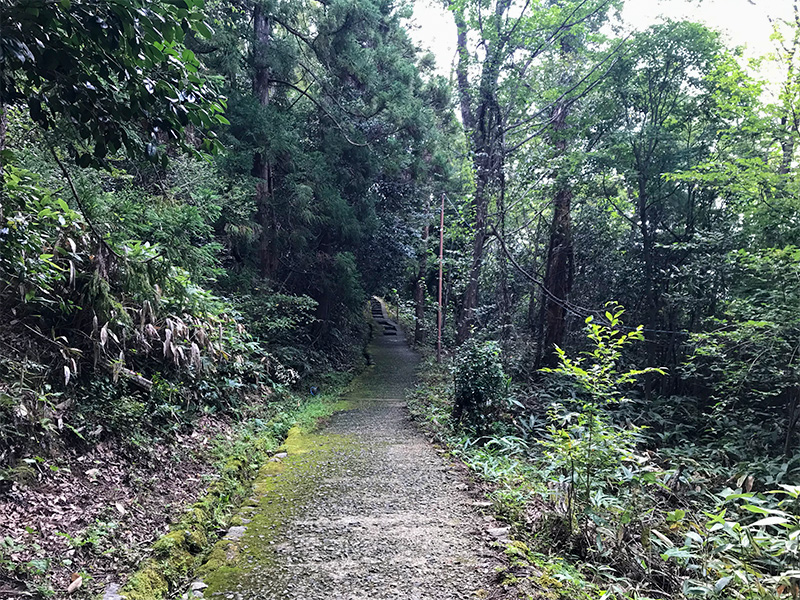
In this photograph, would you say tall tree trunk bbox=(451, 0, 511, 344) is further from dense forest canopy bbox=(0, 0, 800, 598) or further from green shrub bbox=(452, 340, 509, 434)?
green shrub bbox=(452, 340, 509, 434)

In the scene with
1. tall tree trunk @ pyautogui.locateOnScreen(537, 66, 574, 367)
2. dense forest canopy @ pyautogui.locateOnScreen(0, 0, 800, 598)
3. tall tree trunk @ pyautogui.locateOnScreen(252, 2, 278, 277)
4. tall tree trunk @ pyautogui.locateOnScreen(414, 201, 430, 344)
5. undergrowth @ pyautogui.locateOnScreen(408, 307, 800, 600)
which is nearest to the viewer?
undergrowth @ pyautogui.locateOnScreen(408, 307, 800, 600)

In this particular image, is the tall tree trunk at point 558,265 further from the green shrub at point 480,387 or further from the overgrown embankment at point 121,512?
the overgrown embankment at point 121,512

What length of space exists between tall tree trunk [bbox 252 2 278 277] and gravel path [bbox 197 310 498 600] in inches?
200

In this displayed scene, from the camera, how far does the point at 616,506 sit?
3.33 m

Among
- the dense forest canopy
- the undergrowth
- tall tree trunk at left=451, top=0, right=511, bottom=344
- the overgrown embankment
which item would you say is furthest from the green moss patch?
tall tree trunk at left=451, top=0, right=511, bottom=344

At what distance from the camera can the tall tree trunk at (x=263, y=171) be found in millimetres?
9062

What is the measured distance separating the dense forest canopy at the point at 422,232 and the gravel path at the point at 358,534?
934mm

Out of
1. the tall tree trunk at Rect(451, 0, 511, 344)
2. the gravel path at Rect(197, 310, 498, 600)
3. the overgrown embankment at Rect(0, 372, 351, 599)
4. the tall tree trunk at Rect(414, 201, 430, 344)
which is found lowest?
the gravel path at Rect(197, 310, 498, 600)

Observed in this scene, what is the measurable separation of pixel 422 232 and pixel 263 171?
6.60 metres

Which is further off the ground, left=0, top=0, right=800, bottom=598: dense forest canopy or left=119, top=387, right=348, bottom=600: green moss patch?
left=0, top=0, right=800, bottom=598: dense forest canopy

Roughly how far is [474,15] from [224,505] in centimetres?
965

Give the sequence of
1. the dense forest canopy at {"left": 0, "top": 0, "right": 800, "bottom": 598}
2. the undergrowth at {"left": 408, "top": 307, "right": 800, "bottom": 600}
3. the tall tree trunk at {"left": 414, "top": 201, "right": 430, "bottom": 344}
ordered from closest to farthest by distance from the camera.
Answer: the undergrowth at {"left": 408, "top": 307, "right": 800, "bottom": 600}
the dense forest canopy at {"left": 0, "top": 0, "right": 800, "bottom": 598}
the tall tree trunk at {"left": 414, "top": 201, "right": 430, "bottom": 344}

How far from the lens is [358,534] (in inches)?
125

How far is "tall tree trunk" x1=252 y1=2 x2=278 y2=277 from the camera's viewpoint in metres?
9.06
